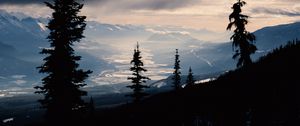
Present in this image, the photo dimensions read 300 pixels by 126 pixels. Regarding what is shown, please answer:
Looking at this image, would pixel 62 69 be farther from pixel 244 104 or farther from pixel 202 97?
pixel 244 104

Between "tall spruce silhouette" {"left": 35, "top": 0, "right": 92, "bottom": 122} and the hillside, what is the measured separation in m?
3.51

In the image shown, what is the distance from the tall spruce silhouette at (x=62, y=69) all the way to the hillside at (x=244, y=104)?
3.51 m

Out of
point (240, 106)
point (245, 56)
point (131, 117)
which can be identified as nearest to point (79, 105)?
point (131, 117)

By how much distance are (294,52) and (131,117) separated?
32.7ft

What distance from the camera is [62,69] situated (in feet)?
83.9

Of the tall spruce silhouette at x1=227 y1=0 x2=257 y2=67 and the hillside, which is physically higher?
the tall spruce silhouette at x1=227 y1=0 x2=257 y2=67

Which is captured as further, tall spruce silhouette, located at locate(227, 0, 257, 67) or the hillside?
tall spruce silhouette, located at locate(227, 0, 257, 67)

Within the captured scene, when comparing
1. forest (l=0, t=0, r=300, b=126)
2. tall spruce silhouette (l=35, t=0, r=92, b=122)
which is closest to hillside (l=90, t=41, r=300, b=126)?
forest (l=0, t=0, r=300, b=126)

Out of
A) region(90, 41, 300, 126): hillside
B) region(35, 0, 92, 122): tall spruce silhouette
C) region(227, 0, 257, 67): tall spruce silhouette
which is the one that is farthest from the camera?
region(227, 0, 257, 67): tall spruce silhouette

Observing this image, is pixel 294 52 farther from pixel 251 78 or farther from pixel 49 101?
pixel 49 101

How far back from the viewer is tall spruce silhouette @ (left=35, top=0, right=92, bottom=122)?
83.8 feet

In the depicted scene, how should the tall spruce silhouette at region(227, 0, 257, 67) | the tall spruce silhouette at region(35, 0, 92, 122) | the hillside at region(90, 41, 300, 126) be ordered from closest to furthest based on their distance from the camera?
the hillside at region(90, 41, 300, 126) < the tall spruce silhouette at region(35, 0, 92, 122) < the tall spruce silhouette at region(227, 0, 257, 67)

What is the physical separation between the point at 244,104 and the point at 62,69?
1243cm

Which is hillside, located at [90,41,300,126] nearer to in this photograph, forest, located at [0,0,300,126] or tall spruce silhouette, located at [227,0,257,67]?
forest, located at [0,0,300,126]
